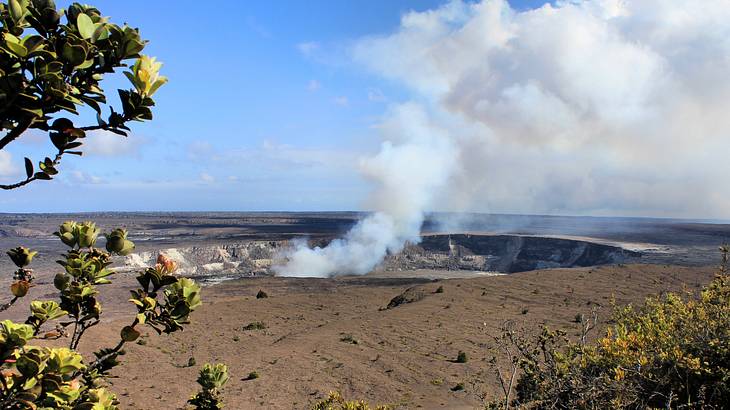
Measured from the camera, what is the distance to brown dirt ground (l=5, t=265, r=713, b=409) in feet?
59.3

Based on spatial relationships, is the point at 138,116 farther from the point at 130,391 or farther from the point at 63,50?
the point at 130,391

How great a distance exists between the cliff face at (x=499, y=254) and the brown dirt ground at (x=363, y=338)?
86.2 ft

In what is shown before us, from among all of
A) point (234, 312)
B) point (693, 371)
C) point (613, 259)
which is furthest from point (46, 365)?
point (613, 259)

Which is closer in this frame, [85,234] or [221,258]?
[85,234]

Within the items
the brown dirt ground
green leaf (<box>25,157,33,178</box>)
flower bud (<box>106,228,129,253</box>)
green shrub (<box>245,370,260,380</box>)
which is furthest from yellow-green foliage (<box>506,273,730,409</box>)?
green shrub (<box>245,370,260,380</box>)

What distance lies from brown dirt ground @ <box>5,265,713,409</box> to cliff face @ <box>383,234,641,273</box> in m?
26.3

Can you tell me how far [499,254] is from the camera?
283ft

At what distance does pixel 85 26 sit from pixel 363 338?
991 inches

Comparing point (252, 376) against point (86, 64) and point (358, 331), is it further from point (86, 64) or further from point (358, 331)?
point (86, 64)

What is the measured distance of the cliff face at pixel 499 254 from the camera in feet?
239

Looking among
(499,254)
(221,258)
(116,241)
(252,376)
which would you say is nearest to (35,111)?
(116,241)

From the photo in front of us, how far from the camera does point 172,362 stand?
23.6 metres

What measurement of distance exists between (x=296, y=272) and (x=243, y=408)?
62.0 metres

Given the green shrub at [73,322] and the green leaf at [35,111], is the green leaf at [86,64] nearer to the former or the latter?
the green leaf at [35,111]
